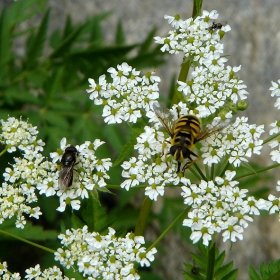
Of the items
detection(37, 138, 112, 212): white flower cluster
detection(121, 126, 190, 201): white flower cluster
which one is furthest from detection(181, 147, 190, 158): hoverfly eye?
detection(37, 138, 112, 212): white flower cluster

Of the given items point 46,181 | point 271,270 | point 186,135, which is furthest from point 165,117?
point 271,270

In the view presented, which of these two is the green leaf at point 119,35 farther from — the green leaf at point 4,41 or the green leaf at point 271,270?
the green leaf at point 271,270

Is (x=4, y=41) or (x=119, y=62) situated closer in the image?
(x=4, y=41)

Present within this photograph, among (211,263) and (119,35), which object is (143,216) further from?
(119,35)

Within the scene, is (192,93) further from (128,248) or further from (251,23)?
(251,23)

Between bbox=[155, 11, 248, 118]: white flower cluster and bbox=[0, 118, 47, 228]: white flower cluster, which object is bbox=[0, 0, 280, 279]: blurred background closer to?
bbox=[0, 118, 47, 228]: white flower cluster

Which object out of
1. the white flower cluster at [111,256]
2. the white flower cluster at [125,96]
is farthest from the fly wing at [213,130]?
the white flower cluster at [111,256]
